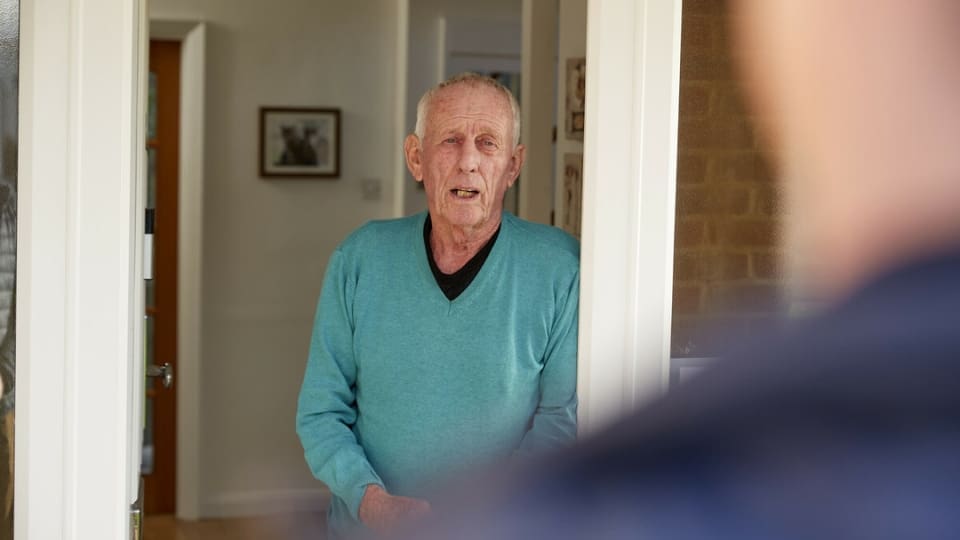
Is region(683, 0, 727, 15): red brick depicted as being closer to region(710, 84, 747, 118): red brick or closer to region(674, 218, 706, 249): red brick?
region(710, 84, 747, 118): red brick

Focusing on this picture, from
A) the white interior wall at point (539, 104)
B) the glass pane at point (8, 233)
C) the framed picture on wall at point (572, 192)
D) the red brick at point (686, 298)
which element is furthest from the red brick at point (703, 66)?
the white interior wall at point (539, 104)

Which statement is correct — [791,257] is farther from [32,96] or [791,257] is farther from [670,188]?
[32,96]

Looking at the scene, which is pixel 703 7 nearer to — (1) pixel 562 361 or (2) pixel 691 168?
(2) pixel 691 168

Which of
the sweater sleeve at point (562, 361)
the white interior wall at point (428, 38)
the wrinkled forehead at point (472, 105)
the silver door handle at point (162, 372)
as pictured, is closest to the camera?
the sweater sleeve at point (562, 361)

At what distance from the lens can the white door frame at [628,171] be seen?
1.92m

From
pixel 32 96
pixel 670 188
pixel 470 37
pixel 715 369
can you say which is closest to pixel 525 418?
pixel 670 188

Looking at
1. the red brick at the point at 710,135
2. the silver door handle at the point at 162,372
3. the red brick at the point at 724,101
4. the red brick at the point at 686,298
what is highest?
the red brick at the point at 724,101

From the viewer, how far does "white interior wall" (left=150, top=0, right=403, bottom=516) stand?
605cm

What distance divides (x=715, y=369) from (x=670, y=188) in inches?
63.2

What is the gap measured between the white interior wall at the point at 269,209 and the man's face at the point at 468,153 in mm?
3904

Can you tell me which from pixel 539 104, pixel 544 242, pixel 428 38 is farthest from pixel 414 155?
pixel 428 38

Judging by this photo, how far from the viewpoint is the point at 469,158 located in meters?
2.20

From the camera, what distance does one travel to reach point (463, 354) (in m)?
2.08

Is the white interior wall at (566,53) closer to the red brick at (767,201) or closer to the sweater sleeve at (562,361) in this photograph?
the sweater sleeve at (562,361)
